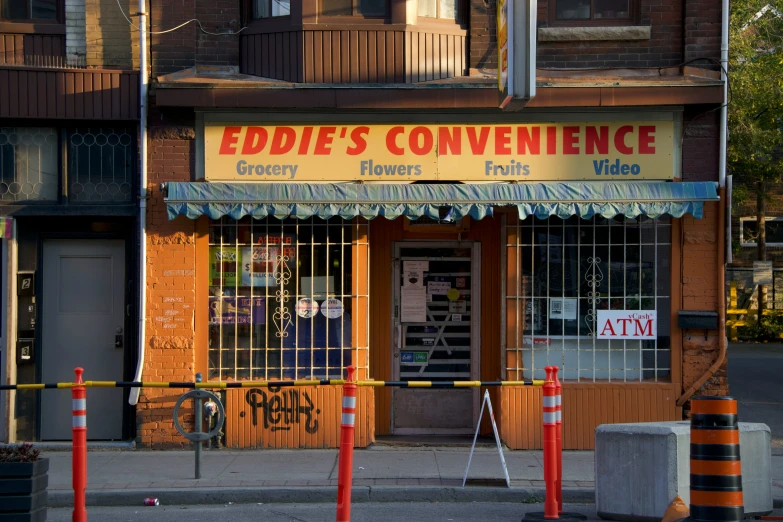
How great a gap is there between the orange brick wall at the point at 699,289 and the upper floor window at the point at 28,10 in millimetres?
7904

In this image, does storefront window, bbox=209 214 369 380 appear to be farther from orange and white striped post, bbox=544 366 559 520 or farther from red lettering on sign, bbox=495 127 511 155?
orange and white striped post, bbox=544 366 559 520

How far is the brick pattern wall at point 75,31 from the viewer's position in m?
10.4

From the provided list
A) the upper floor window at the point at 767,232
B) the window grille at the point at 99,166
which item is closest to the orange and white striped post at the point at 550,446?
the window grille at the point at 99,166

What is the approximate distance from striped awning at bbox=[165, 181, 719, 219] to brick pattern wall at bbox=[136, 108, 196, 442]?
41 centimetres

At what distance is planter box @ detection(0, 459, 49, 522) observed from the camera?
6.34 meters

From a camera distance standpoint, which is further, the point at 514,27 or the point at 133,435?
the point at 133,435

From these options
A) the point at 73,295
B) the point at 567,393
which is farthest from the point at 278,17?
the point at 567,393

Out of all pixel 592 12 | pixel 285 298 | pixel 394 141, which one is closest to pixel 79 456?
pixel 285 298

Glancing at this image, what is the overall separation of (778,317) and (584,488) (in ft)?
59.1

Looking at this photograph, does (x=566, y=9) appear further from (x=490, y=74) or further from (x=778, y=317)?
(x=778, y=317)

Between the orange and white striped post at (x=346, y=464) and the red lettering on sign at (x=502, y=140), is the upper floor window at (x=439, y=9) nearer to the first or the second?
the red lettering on sign at (x=502, y=140)

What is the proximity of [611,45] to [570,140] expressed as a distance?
4.18ft

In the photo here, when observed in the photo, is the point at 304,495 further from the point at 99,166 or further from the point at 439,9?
the point at 439,9

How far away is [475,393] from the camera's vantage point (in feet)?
36.3
